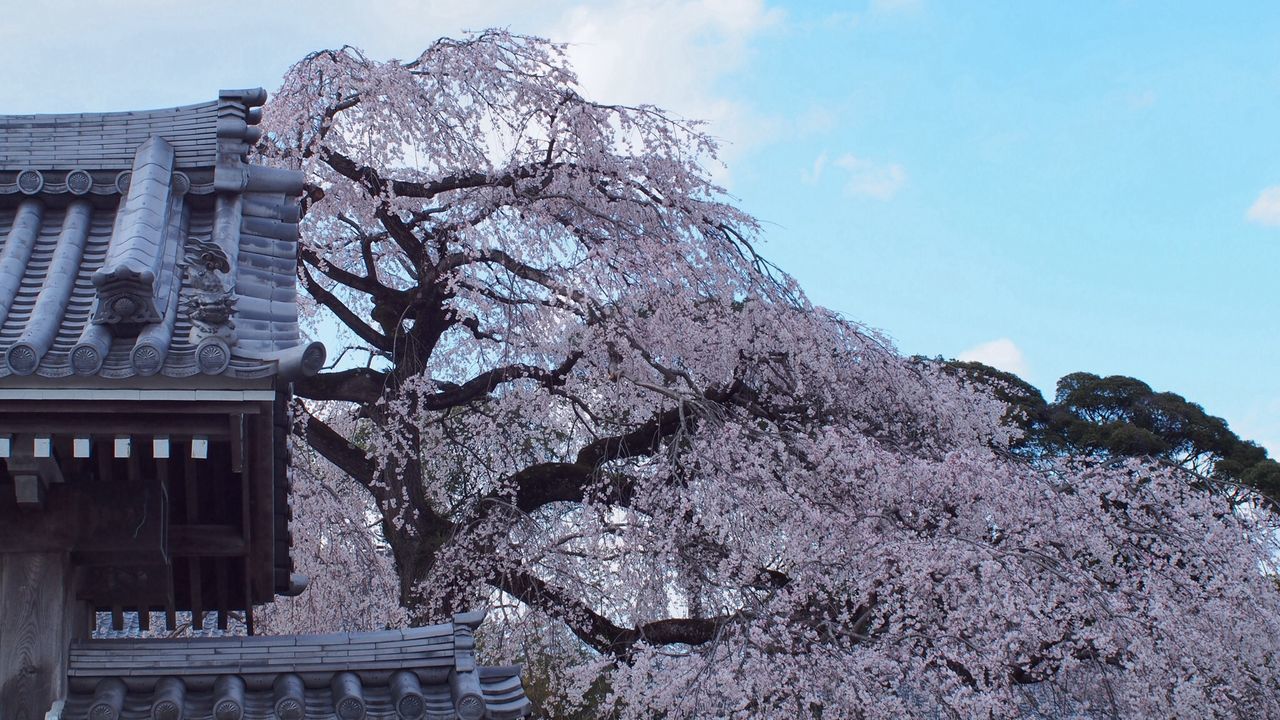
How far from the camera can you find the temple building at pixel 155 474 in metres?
3.10

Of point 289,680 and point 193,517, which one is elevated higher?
point 193,517

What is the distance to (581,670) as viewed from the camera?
823 cm

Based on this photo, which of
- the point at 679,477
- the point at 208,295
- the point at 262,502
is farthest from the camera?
the point at 679,477

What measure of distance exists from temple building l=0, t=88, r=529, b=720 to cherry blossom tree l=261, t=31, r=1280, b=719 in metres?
4.01

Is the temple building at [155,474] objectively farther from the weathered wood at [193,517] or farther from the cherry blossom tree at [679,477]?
the cherry blossom tree at [679,477]

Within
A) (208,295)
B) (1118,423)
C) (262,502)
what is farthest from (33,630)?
(1118,423)

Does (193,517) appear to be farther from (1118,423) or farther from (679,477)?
(1118,423)

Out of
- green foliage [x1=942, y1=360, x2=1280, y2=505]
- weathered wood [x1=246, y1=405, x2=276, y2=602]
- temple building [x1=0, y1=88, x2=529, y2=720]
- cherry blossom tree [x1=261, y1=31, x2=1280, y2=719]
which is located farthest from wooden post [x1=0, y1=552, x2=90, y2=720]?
green foliage [x1=942, y1=360, x2=1280, y2=505]

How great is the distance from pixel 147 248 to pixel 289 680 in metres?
1.45

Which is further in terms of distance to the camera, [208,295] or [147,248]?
[147,248]

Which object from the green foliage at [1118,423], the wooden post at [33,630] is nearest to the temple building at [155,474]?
the wooden post at [33,630]

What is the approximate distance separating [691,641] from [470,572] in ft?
6.14

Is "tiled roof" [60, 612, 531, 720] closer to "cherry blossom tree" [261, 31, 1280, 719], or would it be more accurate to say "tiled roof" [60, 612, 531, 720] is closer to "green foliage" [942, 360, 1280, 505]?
"cherry blossom tree" [261, 31, 1280, 719]

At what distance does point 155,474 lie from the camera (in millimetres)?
3504
